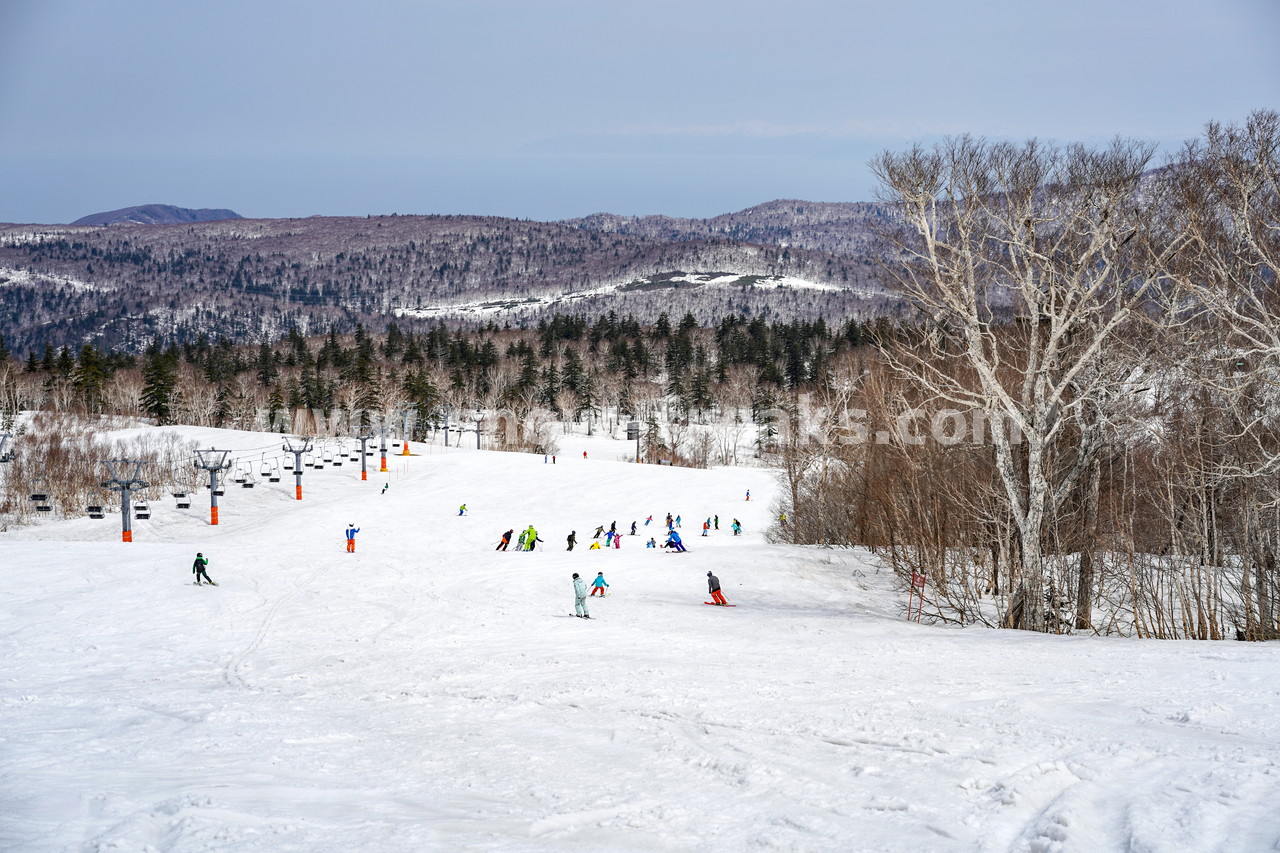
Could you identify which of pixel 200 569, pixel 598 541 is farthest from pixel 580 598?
pixel 598 541

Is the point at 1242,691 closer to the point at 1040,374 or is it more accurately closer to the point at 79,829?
the point at 1040,374

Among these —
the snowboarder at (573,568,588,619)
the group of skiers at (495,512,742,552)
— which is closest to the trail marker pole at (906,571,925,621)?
the snowboarder at (573,568,588,619)

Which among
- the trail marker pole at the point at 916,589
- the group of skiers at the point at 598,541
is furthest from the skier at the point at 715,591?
the group of skiers at the point at 598,541

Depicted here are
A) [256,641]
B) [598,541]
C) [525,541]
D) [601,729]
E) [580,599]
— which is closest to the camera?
[601,729]

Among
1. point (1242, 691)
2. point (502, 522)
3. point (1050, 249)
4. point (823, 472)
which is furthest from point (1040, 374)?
point (502, 522)

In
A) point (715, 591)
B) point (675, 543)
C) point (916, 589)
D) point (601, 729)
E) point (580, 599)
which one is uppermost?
point (601, 729)

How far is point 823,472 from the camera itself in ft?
144

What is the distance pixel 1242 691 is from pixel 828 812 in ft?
21.1

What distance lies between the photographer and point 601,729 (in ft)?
37.8

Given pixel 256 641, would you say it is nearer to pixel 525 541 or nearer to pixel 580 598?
pixel 580 598

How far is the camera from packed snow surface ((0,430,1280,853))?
307 inches

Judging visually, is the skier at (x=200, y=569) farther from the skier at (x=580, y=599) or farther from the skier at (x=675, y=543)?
the skier at (x=675, y=543)

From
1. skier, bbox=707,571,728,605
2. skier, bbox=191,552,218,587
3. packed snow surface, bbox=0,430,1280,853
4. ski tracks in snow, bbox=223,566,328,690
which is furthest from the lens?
skier, bbox=191,552,218,587

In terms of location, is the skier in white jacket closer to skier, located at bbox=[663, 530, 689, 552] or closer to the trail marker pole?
the trail marker pole
